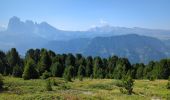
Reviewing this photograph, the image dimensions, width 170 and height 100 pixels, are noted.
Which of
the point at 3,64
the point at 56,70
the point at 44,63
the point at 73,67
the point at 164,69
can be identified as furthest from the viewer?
the point at 164,69

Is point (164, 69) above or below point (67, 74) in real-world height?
above

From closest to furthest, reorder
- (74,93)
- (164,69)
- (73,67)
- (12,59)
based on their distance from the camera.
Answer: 1. (74,93)
2. (12,59)
3. (73,67)
4. (164,69)

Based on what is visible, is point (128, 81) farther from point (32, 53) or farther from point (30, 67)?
point (32, 53)

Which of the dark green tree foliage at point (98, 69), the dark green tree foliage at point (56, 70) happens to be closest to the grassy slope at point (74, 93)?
the dark green tree foliage at point (56, 70)

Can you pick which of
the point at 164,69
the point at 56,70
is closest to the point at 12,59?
the point at 56,70

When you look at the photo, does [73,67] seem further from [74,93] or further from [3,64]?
[74,93]

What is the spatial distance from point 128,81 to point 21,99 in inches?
784

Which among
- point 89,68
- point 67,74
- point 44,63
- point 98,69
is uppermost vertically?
point 44,63

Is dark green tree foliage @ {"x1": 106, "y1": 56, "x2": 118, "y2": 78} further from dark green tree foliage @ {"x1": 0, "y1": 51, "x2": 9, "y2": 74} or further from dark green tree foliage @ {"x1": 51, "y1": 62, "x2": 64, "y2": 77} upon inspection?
dark green tree foliage @ {"x1": 0, "y1": 51, "x2": 9, "y2": 74}

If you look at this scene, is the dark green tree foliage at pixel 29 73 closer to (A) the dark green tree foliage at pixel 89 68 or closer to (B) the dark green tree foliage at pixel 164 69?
(A) the dark green tree foliage at pixel 89 68

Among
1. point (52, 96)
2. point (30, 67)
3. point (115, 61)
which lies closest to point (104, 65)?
point (115, 61)

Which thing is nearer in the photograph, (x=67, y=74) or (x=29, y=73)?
(x=67, y=74)

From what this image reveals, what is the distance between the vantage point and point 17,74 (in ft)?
307

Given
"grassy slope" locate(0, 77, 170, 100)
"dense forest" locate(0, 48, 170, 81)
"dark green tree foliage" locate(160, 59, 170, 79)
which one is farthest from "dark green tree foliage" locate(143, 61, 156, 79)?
"grassy slope" locate(0, 77, 170, 100)
